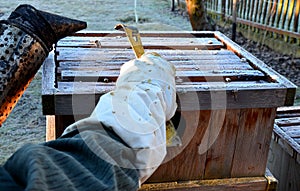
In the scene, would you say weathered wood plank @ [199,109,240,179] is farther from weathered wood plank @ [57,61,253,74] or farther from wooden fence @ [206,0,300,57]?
wooden fence @ [206,0,300,57]

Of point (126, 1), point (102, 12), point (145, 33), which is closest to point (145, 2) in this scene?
point (126, 1)

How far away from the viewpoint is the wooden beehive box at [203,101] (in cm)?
185

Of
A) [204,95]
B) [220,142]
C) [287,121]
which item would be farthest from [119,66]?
[287,121]

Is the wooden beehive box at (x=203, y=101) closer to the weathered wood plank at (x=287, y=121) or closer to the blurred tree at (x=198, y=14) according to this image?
the weathered wood plank at (x=287, y=121)

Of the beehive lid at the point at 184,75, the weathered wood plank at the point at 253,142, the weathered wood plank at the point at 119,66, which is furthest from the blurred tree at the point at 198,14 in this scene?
the weathered wood plank at the point at 253,142

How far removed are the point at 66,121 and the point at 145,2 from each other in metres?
12.2

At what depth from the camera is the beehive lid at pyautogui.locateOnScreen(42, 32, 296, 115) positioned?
1.80 meters

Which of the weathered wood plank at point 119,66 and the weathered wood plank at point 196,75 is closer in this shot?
the weathered wood plank at point 196,75

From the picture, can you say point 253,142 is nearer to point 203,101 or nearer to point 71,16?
point 203,101

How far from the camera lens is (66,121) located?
6.19ft

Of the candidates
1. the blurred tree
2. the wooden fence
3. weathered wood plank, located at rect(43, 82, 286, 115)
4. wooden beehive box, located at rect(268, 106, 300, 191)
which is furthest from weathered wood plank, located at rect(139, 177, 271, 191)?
the wooden fence

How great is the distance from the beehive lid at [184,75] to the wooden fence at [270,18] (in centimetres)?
477

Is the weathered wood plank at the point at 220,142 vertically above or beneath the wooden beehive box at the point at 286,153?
above

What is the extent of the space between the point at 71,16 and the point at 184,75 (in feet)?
30.2
